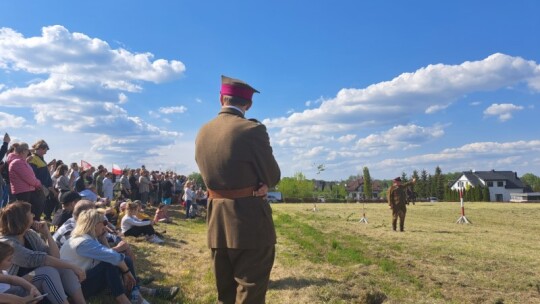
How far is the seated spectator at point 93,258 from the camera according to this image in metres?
5.26

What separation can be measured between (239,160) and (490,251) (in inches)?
381

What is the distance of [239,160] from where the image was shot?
11.2 ft

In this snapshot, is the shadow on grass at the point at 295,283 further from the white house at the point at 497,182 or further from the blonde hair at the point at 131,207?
the white house at the point at 497,182

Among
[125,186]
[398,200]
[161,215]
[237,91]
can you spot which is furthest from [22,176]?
[398,200]

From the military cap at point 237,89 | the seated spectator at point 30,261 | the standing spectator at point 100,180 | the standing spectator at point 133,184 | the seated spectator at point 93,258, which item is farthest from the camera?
the standing spectator at point 133,184

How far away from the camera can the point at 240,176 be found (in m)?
3.44

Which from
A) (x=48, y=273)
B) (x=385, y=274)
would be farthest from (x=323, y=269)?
(x=48, y=273)

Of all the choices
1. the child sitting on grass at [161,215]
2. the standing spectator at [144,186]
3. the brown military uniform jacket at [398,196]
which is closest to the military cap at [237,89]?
the child sitting on grass at [161,215]

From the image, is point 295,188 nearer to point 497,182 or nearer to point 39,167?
point 497,182

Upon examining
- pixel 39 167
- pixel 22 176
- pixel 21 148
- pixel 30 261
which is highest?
pixel 21 148

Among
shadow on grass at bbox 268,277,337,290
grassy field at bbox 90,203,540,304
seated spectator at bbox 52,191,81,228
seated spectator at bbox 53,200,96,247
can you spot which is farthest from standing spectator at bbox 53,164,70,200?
shadow on grass at bbox 268,277,337,290

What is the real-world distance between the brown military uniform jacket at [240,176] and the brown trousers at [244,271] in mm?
77

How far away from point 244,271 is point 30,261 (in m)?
2.44

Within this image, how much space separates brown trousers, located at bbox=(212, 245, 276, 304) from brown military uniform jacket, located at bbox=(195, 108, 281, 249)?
77 mm
